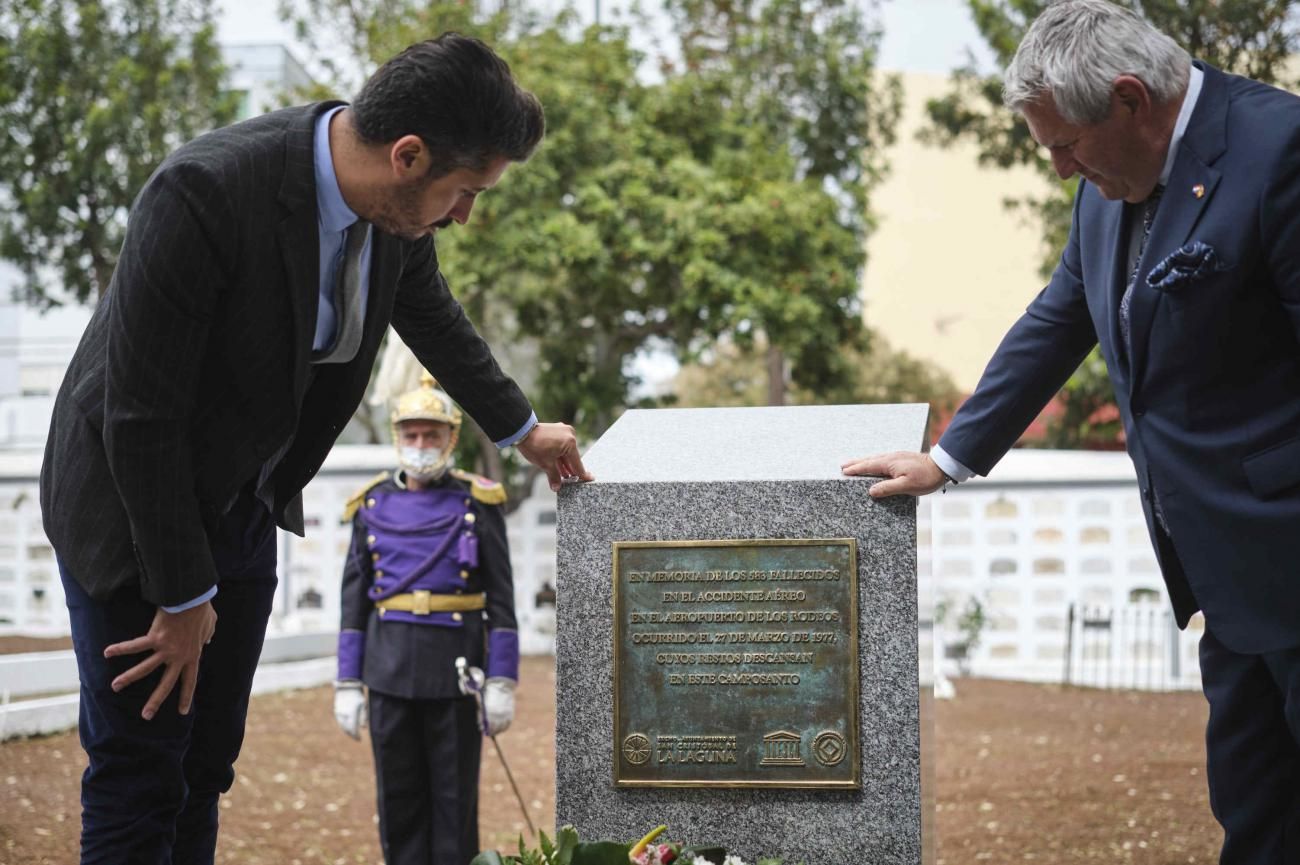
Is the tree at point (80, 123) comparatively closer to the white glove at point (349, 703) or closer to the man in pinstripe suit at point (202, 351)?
the white glove at point (349, 703)

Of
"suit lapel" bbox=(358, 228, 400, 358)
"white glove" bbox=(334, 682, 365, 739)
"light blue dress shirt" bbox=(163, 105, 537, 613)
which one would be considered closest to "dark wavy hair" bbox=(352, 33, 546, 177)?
"light blue dress shirt" bbox=(163, 105, 537, 613)

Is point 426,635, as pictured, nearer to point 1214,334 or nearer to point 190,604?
point 190,604

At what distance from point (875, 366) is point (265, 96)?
12.6 metres

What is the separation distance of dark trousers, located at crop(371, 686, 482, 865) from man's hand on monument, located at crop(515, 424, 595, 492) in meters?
2.11

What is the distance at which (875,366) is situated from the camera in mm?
27844

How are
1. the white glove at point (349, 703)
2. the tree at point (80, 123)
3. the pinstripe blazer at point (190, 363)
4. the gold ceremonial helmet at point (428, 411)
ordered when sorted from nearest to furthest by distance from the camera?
1. the pinstripe blazer at point (190, 363)
2. the white glove at point (349, 703)
3. the gold ceremonial helmet at point (428, 411)
4. the tree at point (80, 123)

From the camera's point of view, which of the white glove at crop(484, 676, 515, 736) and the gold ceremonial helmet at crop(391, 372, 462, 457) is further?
the gold ceremonial helmet at crop(391, 372, 462, 457)

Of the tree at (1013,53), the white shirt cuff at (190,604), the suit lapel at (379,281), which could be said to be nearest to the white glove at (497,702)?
the suit lapel at (379,281)

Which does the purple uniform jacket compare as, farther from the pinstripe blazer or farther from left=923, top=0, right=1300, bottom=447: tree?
left=923, top=0, right=1300, bottom=447: tree

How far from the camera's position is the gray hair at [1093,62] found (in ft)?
8.38

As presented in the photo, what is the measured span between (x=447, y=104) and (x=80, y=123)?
1608 centimetres

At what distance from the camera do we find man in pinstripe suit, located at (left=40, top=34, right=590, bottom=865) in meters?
2.30

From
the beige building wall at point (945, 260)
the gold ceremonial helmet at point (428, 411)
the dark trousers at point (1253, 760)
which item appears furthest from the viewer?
the beige building wall at point (945, 260)

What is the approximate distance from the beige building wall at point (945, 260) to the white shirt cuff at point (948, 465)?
40540 mm
